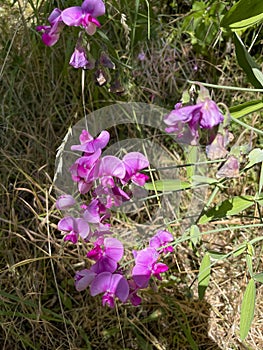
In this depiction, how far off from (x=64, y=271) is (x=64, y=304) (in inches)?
3.3

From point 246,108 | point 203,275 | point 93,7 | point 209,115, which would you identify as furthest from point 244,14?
point 203,275

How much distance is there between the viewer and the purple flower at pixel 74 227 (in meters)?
1.06

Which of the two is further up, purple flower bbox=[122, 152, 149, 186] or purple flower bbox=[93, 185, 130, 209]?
purple flower bbox=[122, 152, 149, 186]

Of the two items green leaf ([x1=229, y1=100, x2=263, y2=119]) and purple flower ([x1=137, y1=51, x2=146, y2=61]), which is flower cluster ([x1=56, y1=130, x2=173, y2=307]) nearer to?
green leaf ([x1=229, y1=100, x2=263, y2=119])

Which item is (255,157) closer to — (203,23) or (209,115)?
(209,115)

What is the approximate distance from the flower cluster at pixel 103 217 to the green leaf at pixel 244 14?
394 mm

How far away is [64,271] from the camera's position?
1.45 m

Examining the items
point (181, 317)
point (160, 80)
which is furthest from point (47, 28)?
point (181, 317)

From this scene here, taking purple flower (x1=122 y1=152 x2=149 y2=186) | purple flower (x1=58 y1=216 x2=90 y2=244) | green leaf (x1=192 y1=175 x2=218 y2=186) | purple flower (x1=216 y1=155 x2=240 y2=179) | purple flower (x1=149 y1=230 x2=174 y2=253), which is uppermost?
purple flower (x1=216 y1=155 x2=240 y2=179)

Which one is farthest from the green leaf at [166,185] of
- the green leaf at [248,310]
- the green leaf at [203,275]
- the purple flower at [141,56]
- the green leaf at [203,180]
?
the purple flower at [141,56]

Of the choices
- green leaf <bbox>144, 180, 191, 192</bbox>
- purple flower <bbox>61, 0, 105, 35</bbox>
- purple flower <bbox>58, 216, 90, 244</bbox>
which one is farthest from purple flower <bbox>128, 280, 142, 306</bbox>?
purple flower <bbox>61, 0, 105, 35</bbox>

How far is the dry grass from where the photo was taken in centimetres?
140

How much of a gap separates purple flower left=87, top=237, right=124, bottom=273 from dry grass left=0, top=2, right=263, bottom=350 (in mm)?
298

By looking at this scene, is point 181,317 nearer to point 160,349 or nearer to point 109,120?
point 160,349
